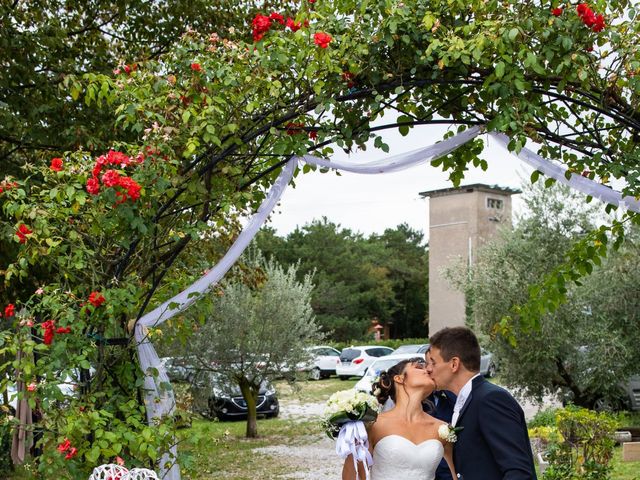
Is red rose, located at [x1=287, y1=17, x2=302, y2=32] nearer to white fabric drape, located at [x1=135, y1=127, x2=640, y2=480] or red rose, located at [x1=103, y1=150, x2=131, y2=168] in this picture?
white fabric drape, located at [x1=135, y1=127, x2=640, y2=480]

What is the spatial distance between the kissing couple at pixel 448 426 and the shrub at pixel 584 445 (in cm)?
505

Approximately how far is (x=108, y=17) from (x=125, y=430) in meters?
7.38

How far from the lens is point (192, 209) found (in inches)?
228

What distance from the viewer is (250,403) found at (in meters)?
16.0

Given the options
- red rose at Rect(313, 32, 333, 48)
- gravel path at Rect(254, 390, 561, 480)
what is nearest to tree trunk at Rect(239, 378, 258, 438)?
gravel path at Rect(254, 390, 561, 480)

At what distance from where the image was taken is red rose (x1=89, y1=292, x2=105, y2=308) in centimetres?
512

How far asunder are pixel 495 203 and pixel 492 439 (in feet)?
118

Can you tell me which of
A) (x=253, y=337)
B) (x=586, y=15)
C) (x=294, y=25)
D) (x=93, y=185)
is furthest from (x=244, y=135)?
(x=253, y=337)

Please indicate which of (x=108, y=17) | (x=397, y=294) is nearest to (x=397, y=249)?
(x=397, y=294)

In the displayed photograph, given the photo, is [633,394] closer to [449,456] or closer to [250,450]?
[250,450]

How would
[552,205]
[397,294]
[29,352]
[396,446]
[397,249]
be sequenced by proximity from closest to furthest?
1. [396,446]
2. [29,352]
3. [552,205]
4. [397,294]
5. [397,249]

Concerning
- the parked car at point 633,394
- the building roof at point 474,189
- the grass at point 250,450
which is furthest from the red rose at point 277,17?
the building roof at point 474,189

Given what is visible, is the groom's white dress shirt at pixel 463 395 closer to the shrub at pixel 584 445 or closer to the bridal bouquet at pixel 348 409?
the bridal bouquet at pixel 348 409

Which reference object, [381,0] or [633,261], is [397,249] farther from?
[381,0]
